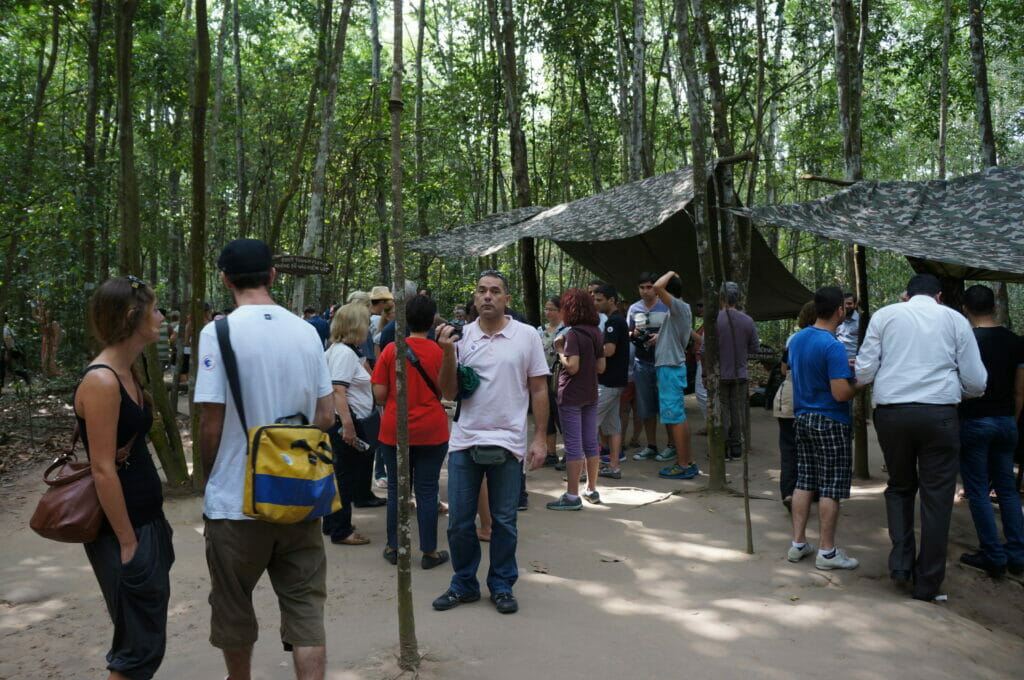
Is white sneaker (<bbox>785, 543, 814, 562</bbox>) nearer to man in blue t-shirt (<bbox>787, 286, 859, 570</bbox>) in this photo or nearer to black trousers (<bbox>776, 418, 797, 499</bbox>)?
man in blue t-shirt (<bbox>787, 286, 859, 570</bbox>)

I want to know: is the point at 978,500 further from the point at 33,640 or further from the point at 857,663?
the point at 33,640

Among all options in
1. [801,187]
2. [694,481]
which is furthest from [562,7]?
[801,187]

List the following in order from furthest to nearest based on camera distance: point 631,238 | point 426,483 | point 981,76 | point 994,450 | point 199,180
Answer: point 981,76 < point 631,238 < point 199,180 < point 994,450 < point 426,483

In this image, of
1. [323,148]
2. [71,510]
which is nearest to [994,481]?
[71,510]

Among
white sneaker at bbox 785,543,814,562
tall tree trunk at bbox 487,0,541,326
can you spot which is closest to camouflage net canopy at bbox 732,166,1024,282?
white sneaker at bbox 785,543,814,562

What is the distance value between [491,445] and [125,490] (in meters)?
1.84

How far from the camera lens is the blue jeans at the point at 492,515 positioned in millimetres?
3965

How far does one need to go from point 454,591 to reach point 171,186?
65.1ft

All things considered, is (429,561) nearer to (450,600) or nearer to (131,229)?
(450,600)

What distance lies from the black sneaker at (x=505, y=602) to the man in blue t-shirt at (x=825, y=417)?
Answer: 2.07 metres

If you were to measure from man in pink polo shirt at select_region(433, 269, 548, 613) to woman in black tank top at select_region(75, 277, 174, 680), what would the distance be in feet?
5.36

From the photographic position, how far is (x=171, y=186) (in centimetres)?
2091

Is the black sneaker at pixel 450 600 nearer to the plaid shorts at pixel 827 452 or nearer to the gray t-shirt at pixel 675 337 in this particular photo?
the plaid shorts at pixel 827 452

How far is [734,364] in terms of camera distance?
7.36m
